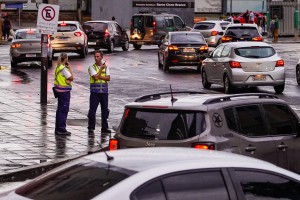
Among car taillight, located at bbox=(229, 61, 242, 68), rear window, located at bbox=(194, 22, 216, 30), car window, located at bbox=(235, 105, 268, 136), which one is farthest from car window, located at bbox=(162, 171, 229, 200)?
rear window, located at bbox=(194, 22, 216, 30)

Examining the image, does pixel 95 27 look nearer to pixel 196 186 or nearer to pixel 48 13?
pixel 48 13

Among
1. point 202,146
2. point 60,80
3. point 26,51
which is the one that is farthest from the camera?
point 26,51

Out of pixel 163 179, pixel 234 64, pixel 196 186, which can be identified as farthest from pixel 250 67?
pixel 163 179

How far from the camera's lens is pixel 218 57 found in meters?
30.6

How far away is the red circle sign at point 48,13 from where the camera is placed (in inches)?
1003

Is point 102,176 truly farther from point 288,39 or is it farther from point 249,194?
point 288,39

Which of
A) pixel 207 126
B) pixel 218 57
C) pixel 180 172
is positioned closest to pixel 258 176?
pixel 180 172

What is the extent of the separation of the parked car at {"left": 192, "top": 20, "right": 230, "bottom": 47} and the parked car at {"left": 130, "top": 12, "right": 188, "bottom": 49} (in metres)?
1.99

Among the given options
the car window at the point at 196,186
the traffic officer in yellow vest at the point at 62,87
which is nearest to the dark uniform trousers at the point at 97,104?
the traffic officer in yellow vest at the point at 62,87

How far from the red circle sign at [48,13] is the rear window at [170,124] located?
1379 centimetres

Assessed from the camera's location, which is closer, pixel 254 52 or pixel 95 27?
pixel 254 52

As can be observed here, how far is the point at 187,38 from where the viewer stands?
38594 mm

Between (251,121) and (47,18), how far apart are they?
1365cm

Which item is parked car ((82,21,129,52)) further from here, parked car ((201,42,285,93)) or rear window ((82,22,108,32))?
parked car ((201,42,285,93))
